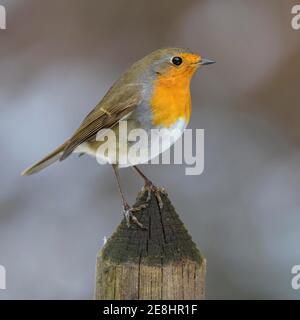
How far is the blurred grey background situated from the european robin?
1286 mm

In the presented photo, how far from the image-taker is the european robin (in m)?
3.10

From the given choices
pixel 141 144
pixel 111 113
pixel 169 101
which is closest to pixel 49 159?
pixel 111 113

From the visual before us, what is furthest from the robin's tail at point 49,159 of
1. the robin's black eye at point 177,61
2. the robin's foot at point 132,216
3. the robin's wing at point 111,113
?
the robin's foot at point 132,216

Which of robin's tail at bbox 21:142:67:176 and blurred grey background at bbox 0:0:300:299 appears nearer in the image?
robin's tail at bbox 21:142:67:176

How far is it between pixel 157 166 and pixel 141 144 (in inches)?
66.2

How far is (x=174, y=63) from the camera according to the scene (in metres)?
3.23

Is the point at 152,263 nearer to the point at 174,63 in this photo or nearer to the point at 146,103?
the point at 146,103

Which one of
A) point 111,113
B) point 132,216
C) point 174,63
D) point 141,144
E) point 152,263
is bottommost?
point 152,263

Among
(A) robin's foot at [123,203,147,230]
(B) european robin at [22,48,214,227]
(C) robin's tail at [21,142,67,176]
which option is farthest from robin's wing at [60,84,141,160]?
(A) robin's foot at [123,203,147,230]

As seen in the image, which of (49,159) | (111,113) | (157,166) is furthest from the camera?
(157,166)

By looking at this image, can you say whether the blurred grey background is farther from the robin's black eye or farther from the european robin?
the robin's black eye

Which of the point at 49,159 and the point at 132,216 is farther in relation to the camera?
the point at 49,159

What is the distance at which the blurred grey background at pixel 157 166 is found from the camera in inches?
176

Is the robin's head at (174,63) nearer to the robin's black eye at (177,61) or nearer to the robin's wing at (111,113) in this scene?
the robin's black eye at (177,61)
